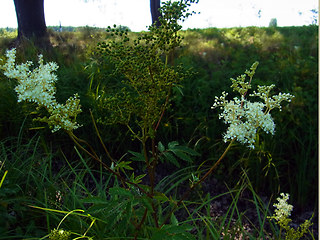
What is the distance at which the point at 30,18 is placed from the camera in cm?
940

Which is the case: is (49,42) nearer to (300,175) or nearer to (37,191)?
(37,191)

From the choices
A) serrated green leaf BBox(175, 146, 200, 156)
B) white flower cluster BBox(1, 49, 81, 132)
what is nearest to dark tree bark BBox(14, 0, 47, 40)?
white flower cluster BBox(1, 49, 81, 132)

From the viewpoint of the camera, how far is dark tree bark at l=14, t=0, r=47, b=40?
369 inches

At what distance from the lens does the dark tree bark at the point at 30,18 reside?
937 centimetres

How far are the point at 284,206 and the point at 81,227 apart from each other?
4.88ft

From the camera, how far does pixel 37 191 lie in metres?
3.16

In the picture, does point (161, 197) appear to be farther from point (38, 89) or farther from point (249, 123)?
point (38, 89)

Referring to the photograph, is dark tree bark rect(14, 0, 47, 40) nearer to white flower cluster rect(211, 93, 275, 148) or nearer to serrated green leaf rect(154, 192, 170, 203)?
serrated green leaf rect(154, 192, 170, 203)

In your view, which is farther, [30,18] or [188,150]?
[30,18]

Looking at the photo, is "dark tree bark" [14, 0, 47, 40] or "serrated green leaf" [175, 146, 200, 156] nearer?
"serrated green leaf" [175, 146, 200, 156]

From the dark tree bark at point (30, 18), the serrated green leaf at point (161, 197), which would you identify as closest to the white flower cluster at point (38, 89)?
the serrated green leaf at point (161, 197)

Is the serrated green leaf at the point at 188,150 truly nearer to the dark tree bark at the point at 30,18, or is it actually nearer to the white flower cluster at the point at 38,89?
the white flower cluster at the point at 38,89

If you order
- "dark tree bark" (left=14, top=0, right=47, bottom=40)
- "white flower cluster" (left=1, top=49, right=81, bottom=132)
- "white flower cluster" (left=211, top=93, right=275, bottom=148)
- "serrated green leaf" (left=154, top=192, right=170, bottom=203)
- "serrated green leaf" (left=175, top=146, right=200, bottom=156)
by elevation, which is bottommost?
"serrated green leaf" (left=154, top=192, right=170, bottom=203)

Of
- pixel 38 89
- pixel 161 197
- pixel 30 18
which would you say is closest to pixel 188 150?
pixel 161 197
